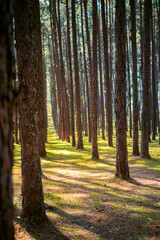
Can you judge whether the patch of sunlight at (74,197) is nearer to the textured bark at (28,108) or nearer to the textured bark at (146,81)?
the textured bark at (28,108)

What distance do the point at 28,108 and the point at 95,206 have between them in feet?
11.4

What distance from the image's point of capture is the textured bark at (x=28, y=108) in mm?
4785

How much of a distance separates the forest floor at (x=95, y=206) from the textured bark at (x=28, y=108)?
0.49 meters

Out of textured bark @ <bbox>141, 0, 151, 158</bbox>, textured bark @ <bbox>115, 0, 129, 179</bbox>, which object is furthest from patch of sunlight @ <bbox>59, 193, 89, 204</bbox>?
→ textured bark @ <bbox>141, 0, 151, 158</bbox>

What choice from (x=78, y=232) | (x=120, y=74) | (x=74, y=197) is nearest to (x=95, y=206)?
(x=74, y=197)

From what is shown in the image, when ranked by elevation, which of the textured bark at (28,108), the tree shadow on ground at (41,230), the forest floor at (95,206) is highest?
the textured bark at (28,108)

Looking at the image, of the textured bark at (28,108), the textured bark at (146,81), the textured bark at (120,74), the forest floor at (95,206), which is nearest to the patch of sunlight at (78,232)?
the forest floor at (95,206)

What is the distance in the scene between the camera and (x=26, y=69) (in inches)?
189

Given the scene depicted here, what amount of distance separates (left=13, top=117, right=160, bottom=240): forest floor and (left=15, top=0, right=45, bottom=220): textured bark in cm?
49

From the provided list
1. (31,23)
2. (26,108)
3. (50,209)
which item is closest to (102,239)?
(50,209)

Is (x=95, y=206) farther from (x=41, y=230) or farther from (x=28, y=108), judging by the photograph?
(x=28, y=108)

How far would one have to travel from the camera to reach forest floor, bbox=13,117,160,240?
4883mm

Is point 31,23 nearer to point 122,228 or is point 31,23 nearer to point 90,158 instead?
point 122,228

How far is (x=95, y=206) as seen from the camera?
6.68m
